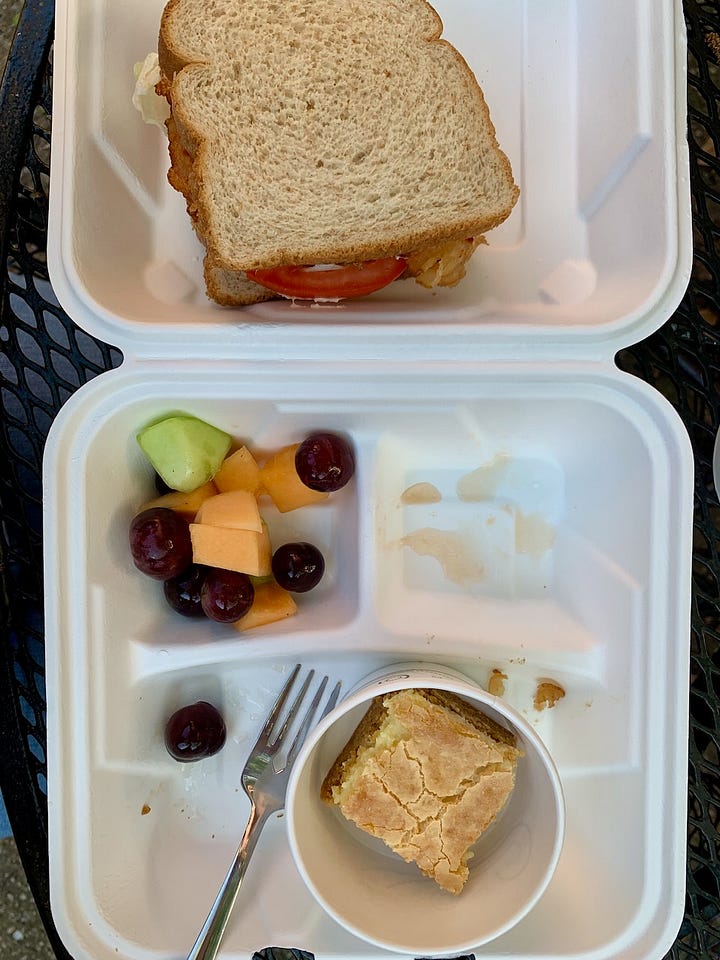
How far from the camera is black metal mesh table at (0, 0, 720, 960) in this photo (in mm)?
927

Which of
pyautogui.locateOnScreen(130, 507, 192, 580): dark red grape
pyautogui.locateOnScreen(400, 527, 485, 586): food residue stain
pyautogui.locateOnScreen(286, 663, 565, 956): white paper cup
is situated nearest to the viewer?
pyautogui.locateOnScreen(286, 663, 565, 956): white paper cup

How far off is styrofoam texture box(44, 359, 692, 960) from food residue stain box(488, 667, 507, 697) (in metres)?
0.01

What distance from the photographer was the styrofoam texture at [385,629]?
2.89ft

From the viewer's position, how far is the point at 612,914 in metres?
0.92

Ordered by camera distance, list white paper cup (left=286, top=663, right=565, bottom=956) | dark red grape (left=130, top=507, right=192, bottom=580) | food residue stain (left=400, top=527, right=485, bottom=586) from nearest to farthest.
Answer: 1. white paper cup (left=286, top=663, right=565, bottom=956)
2. dark red grape (left=130, top=507, right=192, bottom=580)
3. food residue stain (left=400, top=527, right=485, bottom=586)

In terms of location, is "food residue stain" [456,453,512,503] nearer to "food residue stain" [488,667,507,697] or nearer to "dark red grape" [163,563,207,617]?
"food residue stain" [488,667,507,697]

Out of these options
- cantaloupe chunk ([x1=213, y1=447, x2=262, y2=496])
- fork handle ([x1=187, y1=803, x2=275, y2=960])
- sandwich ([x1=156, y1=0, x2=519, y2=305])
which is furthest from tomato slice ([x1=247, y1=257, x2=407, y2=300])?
fork handle ([x1=187, y1=803, x2=275, y2=960])

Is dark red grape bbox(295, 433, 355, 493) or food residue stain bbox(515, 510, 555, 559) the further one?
food residue stain bbox(515, 510, 555, 559)

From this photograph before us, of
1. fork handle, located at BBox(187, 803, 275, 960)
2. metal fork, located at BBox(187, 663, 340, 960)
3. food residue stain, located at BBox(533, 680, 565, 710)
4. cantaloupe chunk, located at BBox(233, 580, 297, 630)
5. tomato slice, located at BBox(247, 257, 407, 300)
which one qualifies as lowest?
fork handle, located at BBox(187, 803, 275, 960)

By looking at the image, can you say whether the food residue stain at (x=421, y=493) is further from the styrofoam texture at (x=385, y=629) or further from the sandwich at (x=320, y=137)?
the sandwich at (x=320, y=137)

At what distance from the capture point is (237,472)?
969 mm

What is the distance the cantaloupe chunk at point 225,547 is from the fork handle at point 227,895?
0.31 meters

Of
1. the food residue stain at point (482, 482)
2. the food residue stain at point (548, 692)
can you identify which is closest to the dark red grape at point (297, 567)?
the food residue stain at point (482, 482)

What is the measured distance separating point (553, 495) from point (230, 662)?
1.62ft
